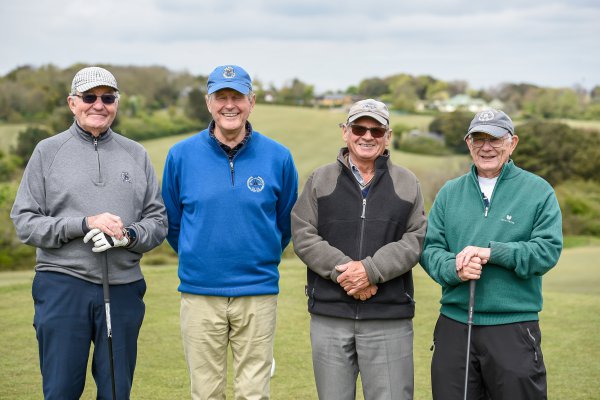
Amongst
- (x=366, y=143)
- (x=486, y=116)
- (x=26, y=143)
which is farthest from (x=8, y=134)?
(x=486, y=116)

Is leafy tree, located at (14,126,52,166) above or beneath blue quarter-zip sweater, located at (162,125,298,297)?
beneath

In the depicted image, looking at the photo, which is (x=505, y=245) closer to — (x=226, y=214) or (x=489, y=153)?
(x=489, y=153)

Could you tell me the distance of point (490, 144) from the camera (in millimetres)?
4629

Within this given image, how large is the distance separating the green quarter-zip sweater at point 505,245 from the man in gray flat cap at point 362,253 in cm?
22

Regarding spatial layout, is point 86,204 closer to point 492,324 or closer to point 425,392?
point 492,324

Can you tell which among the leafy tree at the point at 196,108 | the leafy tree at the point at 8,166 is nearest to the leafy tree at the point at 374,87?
the leafy tree at the point at 196,108

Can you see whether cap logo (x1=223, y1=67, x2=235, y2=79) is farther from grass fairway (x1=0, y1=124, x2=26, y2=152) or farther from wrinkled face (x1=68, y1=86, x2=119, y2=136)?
grass fairway (x1=0, y1=124, x2=26, y2=152)

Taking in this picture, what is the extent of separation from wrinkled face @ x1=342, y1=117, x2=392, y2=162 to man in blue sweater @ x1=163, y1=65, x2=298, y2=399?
50cm

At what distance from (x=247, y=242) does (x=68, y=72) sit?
2395 inches

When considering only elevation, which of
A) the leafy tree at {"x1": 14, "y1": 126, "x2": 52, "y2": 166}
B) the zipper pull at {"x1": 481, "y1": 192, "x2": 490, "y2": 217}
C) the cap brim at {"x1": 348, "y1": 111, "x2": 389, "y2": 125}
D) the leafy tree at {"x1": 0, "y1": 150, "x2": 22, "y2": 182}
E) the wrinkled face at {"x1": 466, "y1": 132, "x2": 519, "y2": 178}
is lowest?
the leafy tree at {"x1": 0, "y1": 150, "x2": 22, "y2": 182}

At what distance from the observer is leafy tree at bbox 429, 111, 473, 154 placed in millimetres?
57219

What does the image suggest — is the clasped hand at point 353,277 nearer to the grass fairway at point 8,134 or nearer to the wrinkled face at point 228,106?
the wrinkled face at point 228,106

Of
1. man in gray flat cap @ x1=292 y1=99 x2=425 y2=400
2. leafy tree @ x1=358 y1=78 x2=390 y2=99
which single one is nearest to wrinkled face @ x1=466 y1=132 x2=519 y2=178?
man in gray flat cap @ x1=292 y1=99 x2=425 y2=400


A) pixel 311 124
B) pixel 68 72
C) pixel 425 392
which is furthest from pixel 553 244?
pixel 311 124
